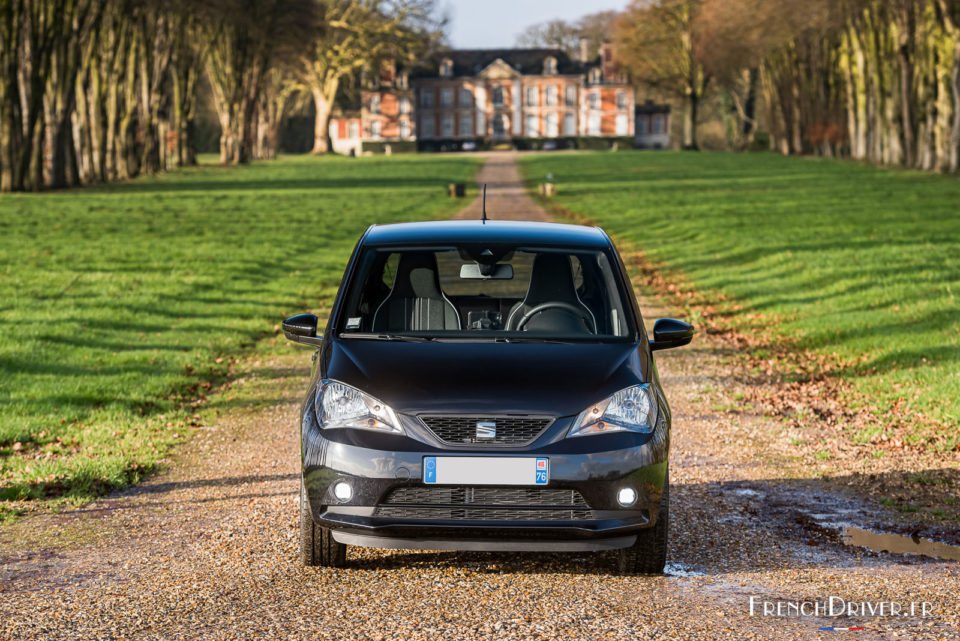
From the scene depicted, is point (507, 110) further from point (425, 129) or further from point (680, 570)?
point (680, 570)

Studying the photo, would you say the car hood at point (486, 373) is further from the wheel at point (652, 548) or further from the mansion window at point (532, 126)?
the mansion window at point (532, 126)

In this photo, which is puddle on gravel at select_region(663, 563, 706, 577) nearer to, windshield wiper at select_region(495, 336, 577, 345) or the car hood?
the car hood

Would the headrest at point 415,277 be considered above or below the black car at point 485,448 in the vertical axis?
above

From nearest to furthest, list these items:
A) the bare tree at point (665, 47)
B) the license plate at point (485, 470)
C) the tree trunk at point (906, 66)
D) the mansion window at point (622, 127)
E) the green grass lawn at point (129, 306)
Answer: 1. the license plate at point (485, 470)
2. the green grass lawn at point (129, 306)
3. the tree trunk at point (906, 66)
4. the bare tree at point (665, 47)
5. the mansion window at point (622, 127)

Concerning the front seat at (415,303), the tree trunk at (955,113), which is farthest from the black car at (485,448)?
the tree trunk at (955,113)

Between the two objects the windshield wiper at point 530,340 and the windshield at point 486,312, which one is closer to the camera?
the windshield wiper at point 530,340

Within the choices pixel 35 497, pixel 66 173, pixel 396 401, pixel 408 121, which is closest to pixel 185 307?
pixel 35 497

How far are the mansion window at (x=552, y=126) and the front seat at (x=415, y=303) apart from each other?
136 meters

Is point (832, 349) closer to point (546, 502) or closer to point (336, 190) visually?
point (546, 502)

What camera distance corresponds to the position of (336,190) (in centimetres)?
4897

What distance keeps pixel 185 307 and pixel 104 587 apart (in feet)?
36.0

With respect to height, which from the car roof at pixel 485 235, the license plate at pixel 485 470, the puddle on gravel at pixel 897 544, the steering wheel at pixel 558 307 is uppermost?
the car roof at pixel 485 235

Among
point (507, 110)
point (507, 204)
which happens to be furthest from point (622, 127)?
point (507, 204)

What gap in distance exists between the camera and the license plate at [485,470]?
515 centimetres
